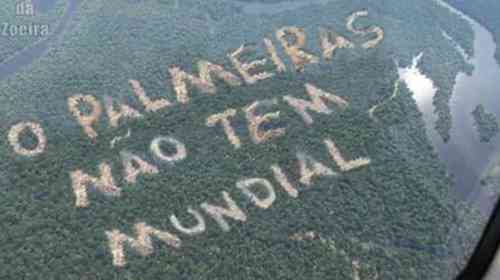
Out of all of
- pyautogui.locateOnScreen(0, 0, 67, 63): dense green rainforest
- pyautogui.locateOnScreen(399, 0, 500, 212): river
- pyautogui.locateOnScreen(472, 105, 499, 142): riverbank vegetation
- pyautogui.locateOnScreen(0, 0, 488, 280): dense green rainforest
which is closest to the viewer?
pyautogui.locateOnScreen(0, 0, 488, 280): dense green rainforest

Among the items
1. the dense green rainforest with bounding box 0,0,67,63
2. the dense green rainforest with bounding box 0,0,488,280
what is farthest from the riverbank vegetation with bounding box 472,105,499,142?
the dense green rainforest with bounding box 0,0,67,63

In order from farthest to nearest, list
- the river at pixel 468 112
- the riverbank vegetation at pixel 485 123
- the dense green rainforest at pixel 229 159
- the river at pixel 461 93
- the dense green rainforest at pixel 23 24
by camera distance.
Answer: the dense green rainforest at pixel 23 24 → the riverbank vegetation at pixel 485 123 → the river at pixel 461 93 → the river at pixel 468 112 → the dense green rainforest at pixel 229 159

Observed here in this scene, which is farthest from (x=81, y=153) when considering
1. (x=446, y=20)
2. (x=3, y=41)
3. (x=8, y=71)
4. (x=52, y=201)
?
(x=446, y=20)

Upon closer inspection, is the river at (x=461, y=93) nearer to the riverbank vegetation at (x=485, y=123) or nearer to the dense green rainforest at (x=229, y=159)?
the riverbank vegetation at (x=485, y=123)

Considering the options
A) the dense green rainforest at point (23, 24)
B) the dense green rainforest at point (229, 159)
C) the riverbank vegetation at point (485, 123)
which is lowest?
the riverbank vegetation at point (485, 123)

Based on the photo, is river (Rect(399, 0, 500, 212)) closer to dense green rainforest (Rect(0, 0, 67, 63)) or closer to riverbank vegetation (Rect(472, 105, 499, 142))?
riverbank vegetation (Rect(472, 105, 499, 142))

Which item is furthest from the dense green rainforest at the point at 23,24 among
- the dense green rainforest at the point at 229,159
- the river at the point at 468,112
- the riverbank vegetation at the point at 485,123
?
the riverbank vegetation at the point at 485,123

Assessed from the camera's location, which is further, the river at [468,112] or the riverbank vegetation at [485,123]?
the riverbank vegetation at [485,123]

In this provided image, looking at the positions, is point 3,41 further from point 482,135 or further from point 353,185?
point 482,135
